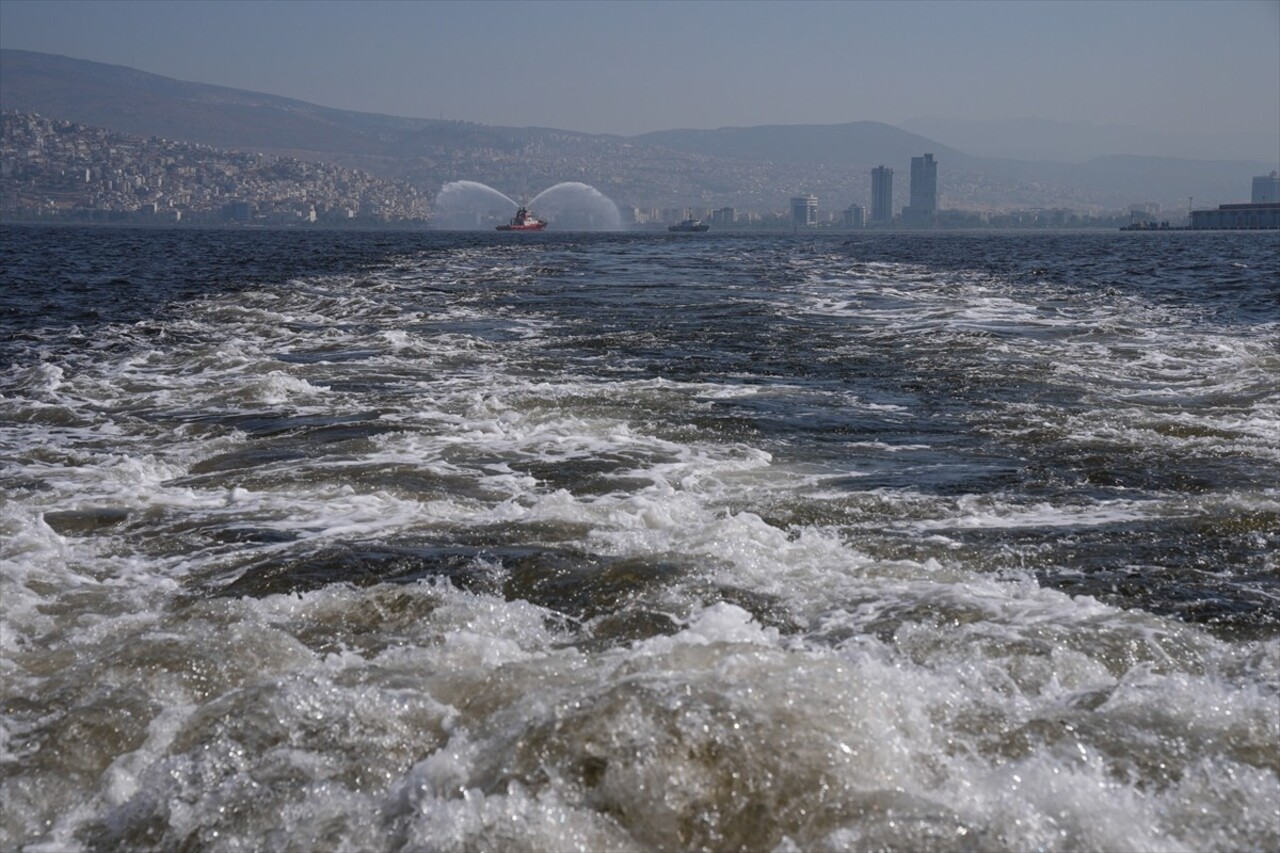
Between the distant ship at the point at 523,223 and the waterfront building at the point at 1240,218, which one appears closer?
the distant ship at the point at 523,223

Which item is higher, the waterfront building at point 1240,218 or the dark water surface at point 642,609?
the waterfront building at point 1240,218

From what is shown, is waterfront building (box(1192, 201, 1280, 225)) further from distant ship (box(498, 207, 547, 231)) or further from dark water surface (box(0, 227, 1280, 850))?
dark water surface (box(0, 227, 1280, 850))

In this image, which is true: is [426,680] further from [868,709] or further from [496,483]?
[496,483]

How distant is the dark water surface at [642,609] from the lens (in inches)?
163

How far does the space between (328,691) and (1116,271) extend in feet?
138

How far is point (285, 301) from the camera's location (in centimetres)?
2795

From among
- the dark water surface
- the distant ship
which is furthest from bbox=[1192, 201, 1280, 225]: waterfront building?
the dark water surface

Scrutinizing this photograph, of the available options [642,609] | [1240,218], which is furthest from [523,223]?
[642,609]

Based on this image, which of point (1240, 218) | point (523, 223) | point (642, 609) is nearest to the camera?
point (642, 609)

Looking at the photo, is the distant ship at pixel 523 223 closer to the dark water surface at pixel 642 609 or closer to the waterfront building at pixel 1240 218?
the waterfront building at pixel 1240 218

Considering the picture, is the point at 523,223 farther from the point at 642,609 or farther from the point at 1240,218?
the point at 642,609

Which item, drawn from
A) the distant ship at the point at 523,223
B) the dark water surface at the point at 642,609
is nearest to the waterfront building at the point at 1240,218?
the distant ship at the point at 523,223

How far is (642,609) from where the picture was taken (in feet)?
20.1

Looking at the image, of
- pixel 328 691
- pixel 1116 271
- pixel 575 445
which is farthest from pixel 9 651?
pixel 1116 271
